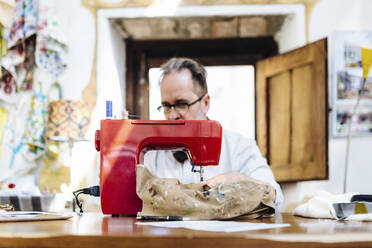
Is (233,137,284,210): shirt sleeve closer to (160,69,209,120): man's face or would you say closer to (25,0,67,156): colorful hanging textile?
(160,69,209,120): man's face

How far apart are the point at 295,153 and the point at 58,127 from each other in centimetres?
188

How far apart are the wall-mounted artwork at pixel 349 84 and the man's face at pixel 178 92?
1930 mm

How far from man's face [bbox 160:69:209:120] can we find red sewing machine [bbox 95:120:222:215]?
0.76 metres

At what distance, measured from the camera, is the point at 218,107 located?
7.15 m

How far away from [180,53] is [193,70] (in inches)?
104

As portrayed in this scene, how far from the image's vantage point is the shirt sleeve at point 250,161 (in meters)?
2.01

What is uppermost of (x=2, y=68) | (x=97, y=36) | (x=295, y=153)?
(x=97, y=36)

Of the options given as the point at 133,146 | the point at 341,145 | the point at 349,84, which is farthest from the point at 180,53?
the point at 133,146

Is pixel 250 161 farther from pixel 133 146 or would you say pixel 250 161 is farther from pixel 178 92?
pixel 133 146

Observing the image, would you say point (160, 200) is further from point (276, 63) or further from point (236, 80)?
point (236, 80)

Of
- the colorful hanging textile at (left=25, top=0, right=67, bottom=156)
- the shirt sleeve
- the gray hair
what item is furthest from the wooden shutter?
the colorful hanging textile at (left=25, top=0, right=67, bottom=156)

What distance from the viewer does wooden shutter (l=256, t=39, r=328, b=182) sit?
11.8ft

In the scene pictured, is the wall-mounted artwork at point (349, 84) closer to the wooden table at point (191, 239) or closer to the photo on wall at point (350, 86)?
the photo on wall at point (350, 86)

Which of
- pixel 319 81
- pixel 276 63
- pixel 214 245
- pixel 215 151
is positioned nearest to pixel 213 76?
pixel 276 63
